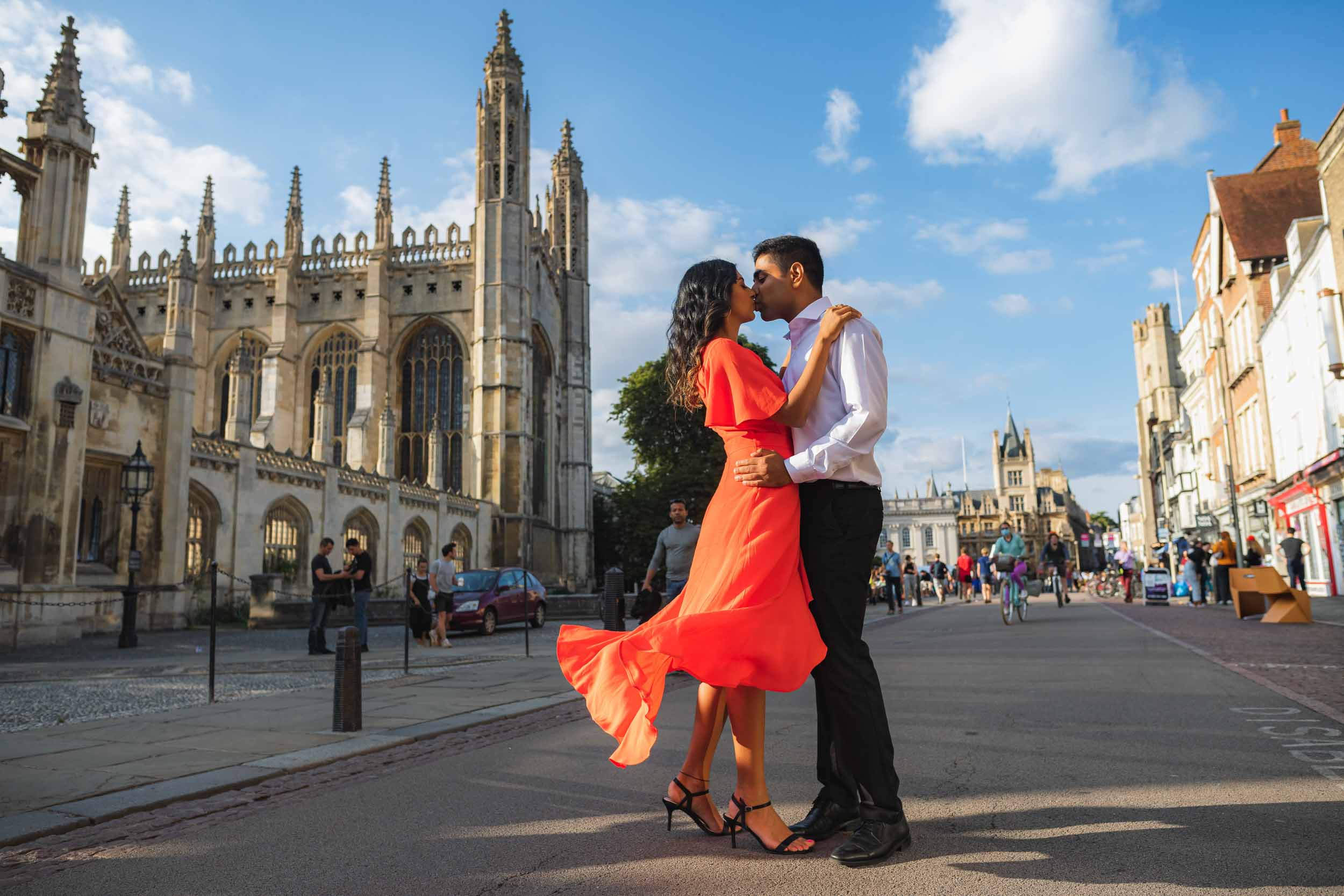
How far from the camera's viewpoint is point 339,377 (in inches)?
1768

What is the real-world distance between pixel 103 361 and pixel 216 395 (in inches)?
1208

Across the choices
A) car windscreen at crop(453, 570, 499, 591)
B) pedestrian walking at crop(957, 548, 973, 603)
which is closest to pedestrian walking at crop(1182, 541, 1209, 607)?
pedestrian walking at crop(957, 548, 973, 603)

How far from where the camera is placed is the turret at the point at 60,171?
15.9 metres

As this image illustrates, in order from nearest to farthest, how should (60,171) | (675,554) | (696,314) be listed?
(696,314), (675,554), (60,171)

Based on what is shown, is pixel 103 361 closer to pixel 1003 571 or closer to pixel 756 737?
pixel 1003 571

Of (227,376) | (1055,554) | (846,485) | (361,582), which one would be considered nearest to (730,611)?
(846,485)

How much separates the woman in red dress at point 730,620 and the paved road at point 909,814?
234 mm

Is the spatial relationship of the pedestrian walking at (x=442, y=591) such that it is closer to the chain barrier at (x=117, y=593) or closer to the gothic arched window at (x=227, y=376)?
the chain barrier at (x=117, y=593)

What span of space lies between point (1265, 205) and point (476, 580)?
97.0ft

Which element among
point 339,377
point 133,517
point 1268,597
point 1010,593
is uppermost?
point 339,377

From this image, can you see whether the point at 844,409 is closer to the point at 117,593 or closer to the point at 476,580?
the point at 476,580

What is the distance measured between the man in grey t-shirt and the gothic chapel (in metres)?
9.77

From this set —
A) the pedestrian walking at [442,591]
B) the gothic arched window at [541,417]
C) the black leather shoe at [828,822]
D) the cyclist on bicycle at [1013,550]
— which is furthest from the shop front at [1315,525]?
the gothic arched window at [541,417]

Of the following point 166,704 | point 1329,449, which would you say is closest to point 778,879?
point 166,704
